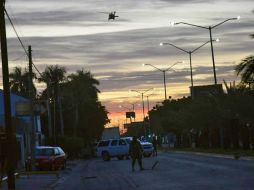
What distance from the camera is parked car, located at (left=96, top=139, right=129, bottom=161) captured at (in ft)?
202

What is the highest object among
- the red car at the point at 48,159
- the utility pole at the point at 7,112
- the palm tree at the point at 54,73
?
the palm tree at the point at 54,73

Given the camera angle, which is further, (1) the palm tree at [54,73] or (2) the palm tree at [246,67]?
(1) the palm tree at [54,73]

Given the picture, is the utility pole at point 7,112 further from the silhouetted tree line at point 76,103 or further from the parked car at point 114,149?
the silhouetted tree line at point 76,103

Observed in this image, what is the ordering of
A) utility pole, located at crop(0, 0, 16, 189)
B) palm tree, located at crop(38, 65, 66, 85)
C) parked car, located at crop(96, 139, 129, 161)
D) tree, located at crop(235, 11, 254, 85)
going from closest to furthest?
utility pole, located at crop(0, 0, 16, 189) < tree, located at crop(235, 11, 254, 85) < parked car, located at crop(96, 139, 129, 161) < palm tree, located at crop(38, 65, 66, 85)

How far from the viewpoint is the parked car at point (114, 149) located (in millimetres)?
61469

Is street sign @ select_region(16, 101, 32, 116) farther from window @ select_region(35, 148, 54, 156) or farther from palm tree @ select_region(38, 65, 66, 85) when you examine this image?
palm tree @ select_region(38, 65, 66, 85)

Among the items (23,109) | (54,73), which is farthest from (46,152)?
(54,73)

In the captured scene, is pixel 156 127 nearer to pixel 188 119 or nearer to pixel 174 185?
pixel 188 119

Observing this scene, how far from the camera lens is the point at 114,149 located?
6178 cm

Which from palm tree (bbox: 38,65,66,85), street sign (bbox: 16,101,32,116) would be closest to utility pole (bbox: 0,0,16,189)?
street sign (bbox: 16,101,32,116)

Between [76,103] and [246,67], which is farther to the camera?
[76,103]

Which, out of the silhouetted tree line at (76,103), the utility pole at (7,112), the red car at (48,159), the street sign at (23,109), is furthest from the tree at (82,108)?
the utility pole at (7,112)

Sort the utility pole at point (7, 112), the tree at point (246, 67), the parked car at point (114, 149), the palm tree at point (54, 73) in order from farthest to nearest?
the palm tree at point (54, 73)
the parked car at point (114, 149)
the tree at point (246, 67)
the utility pole at point (7, 112)

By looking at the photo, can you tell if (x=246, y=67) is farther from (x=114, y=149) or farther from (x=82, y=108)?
(x=82, y=108)
